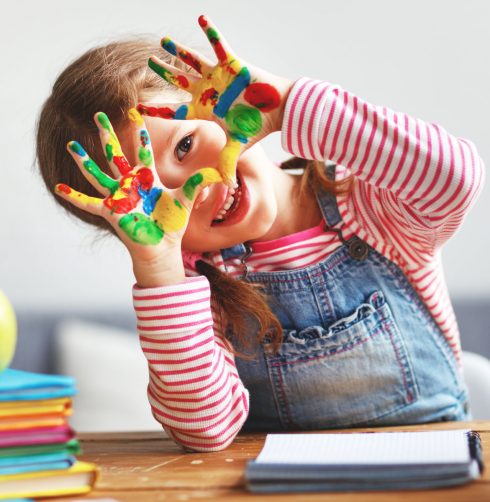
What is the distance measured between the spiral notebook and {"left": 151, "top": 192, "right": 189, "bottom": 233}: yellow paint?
28 cm

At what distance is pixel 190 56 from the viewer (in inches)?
36.4

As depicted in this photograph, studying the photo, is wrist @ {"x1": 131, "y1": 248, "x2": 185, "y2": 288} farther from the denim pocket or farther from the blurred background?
the blurred background

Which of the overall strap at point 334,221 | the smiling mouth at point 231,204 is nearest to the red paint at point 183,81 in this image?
the smiling mouth at point 231,204

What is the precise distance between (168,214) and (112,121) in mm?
242

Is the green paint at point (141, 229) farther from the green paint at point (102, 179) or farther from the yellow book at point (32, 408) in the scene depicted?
the yellow book at point (32, 408)

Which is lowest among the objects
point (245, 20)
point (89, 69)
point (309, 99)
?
point (309, 99)

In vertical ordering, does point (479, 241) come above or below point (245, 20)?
below

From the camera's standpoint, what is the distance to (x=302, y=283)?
3.71 ft

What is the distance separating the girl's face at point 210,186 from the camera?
1078mm

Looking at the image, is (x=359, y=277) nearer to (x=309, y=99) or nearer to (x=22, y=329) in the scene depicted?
(x=309, y=99)

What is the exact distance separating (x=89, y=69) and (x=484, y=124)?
1.13 metres

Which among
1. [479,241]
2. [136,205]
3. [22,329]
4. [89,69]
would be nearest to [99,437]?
[136,205]

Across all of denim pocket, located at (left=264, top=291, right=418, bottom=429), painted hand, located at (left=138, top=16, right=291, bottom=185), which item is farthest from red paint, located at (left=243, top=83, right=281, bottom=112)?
denim pocket, located at (left=264, top=291, right=418, bottom=429)

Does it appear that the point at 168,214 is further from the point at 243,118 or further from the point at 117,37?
the point at 117,37
